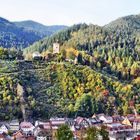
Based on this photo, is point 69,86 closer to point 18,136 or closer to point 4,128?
point 4,128

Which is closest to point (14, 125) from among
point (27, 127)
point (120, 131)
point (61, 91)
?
point (27, 127)

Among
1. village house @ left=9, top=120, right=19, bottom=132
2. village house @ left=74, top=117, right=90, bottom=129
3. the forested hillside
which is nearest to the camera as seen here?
village house @ left=9, top=120, right=19, bottom=132

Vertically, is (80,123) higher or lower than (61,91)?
lower

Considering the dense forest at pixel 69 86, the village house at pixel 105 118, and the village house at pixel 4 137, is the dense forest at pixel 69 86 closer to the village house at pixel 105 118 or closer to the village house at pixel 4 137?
the village house at pixel 105 118

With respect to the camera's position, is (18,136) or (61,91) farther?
(61,91)

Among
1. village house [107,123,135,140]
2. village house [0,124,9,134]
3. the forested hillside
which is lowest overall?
village house [107,123,135,140]

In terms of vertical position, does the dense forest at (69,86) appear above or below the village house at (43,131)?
above

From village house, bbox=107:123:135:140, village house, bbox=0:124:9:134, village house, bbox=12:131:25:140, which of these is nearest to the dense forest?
village house, bbox=0:124:9:134

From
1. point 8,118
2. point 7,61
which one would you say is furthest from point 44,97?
point 7,61

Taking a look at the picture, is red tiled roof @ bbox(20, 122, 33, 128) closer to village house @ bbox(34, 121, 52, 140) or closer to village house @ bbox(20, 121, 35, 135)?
village house @ bbox(20, 121, 35, 135)

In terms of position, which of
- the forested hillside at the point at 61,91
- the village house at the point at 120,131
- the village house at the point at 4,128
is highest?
the forested hillside at the point at 61,91

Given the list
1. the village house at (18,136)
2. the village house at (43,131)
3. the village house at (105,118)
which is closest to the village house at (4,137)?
the village house at (18,136)

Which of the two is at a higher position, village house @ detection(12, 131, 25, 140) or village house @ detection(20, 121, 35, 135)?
village house @ detection(12, 131, 25, 140)
